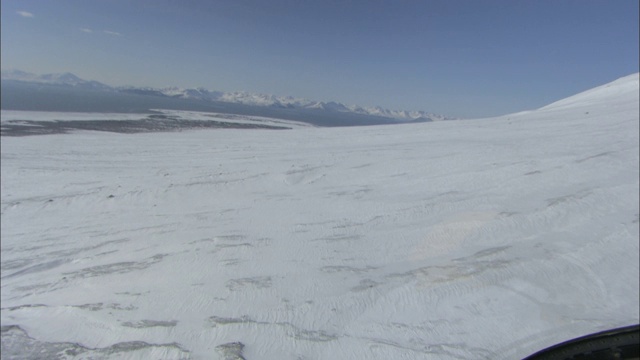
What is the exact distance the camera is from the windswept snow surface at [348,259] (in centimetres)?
350

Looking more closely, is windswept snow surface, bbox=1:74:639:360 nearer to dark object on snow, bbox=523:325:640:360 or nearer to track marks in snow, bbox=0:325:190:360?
track marks in snow, bbox=0:325:190:360

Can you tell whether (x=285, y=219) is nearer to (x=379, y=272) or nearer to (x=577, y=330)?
(x=379, y=272)

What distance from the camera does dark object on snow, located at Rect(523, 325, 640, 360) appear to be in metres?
2.43

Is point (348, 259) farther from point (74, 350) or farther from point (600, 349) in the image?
point (74, 350)

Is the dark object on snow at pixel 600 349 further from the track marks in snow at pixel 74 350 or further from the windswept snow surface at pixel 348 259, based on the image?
the track marks in snow at pixel 74 350

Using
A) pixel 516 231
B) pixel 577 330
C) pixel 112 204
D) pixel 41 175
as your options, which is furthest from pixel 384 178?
pixel 41 175

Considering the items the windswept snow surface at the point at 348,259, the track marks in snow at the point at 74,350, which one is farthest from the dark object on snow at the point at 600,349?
the track marks in snow at the point at 74,350

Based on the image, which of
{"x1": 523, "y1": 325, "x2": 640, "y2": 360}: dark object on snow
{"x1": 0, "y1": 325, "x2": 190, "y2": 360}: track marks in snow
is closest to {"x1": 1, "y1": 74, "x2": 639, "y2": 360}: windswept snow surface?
{"x1": 0, "y1": 325, "x2": 190, "y2": 360}: track marks in snow

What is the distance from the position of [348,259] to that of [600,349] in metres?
2.87

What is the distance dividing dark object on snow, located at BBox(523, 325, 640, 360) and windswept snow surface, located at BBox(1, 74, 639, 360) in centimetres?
58

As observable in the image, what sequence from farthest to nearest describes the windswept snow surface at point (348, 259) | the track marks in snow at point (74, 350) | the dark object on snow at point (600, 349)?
the windswept snow surface at point (348, 259) → the track marks in snow at point (74, 350) → the dark object on snow at point (600, 349)

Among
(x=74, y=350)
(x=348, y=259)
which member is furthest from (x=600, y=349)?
(x=74, y=350)

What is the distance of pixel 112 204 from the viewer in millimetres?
8961

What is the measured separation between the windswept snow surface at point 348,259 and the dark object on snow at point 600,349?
0.58 metres
